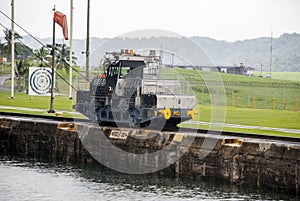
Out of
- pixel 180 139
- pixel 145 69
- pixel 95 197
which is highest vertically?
pixel 145 69

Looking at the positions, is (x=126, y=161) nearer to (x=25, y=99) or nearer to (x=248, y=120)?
(x=248, y=120)

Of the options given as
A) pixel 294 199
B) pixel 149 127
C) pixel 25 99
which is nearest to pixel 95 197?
pixel 294 199

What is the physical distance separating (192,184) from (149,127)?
677 cm

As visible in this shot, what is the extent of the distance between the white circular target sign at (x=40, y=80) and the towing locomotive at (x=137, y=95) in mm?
23265

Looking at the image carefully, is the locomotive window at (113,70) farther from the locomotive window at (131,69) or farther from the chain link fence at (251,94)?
the chain link fence at (251,94)

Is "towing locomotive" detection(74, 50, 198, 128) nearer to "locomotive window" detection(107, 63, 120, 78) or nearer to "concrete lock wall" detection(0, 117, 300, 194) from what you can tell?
"locomotive window" detection(107, 63, 120, 78)

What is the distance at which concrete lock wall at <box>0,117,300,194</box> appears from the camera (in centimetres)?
2548

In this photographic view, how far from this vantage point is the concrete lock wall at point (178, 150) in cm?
2548

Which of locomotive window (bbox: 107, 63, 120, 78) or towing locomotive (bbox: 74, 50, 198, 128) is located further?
locomotive window (bbox: 107, 63, 120, 78)

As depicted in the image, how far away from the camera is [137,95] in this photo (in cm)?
3366

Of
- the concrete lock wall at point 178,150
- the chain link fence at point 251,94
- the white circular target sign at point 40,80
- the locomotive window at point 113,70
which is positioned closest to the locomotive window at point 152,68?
the locomotive window at point 113,70

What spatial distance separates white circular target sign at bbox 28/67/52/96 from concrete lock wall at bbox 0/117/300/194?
21.7m

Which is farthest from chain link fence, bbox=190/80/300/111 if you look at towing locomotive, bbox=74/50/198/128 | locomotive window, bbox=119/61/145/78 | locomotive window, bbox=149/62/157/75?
locomotive window, bbox=119/61/145/78

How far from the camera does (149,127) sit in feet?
112
